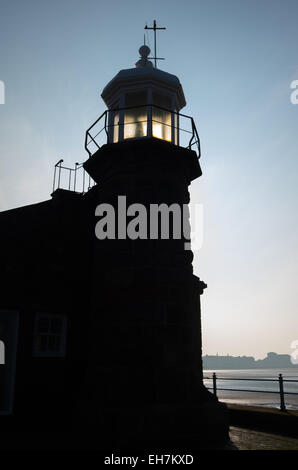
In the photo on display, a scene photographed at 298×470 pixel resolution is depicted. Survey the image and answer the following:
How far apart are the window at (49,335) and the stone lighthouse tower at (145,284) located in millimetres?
882

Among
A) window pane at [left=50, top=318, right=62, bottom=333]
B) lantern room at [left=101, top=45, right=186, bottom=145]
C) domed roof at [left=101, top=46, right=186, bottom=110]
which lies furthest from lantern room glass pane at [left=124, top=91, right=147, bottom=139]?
window pane at [left=50, top=318, right=62, bottom=333]

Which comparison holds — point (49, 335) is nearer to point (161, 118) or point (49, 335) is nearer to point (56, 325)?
point (56, 325)

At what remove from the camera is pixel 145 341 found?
9.03 metres

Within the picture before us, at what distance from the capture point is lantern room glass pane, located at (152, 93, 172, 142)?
1080cm

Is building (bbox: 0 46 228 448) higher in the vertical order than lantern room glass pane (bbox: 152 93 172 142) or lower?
lower

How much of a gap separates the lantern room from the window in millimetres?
5088

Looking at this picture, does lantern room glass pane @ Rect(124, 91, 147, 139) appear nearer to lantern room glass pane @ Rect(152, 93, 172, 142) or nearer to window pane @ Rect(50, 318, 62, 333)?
lantern room glass pane @ Rect(152, 93, 172, 142)

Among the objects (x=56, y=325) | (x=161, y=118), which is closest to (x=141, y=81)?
(x=161, y=118)

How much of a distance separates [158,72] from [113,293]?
6.22 meters

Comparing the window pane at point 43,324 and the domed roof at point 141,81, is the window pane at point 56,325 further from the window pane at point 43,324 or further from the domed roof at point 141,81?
the domed roof at point 141,81

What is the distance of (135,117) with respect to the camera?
10805mm

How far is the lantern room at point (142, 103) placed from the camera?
422 inches

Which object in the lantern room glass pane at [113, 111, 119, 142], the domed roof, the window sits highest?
the domed roof
